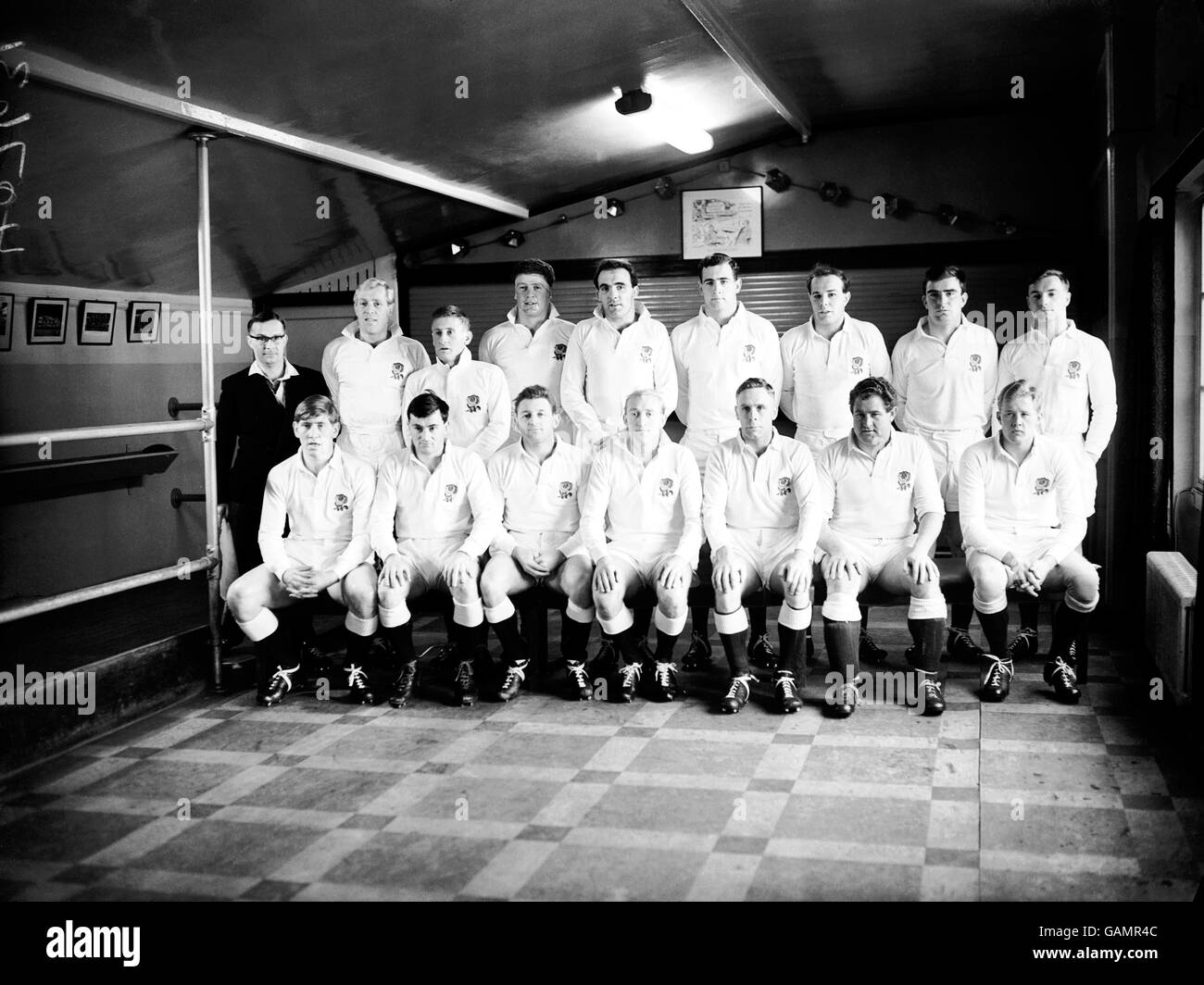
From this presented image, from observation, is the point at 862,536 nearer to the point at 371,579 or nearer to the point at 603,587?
the point at 603,587

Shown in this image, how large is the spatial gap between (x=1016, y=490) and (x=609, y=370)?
73.1 inches

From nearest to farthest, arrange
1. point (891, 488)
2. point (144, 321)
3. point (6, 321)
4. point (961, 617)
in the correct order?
point (891, 488)
point (961, 617)
point (6, 321)
point (144, 321)

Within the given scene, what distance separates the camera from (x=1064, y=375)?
17.7 ft

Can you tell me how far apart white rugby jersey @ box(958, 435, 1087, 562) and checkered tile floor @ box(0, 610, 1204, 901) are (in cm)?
66

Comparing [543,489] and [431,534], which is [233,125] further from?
[543,489]

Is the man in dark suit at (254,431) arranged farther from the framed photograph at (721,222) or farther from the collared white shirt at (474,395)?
the framed photograph at (721,222)

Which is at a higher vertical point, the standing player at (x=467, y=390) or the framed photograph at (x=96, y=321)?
the framed photograph at (x=96, y=321)

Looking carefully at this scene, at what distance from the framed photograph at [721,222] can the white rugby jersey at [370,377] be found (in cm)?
296

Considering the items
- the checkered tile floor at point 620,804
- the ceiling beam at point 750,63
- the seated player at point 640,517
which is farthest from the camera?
the ceiling beam at point 750,63

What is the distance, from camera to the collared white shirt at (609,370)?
545 centimetres

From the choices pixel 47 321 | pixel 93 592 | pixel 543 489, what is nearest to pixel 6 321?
pixel 47 321

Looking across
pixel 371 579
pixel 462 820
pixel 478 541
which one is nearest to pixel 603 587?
pixel 478 541

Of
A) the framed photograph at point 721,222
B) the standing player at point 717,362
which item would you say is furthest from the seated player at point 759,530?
the framed photograph at point 721,222

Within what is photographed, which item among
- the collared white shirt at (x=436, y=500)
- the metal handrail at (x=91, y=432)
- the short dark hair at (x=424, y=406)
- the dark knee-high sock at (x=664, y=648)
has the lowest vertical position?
the dark knee-high sock at (x=664, y=648)
